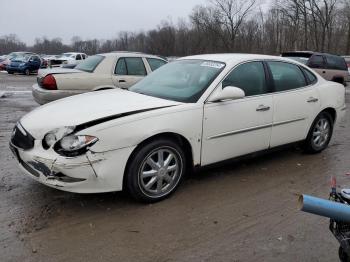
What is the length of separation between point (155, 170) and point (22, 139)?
141cm

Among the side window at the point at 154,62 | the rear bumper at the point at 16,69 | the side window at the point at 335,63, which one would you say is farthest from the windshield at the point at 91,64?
the rear bumper at the point at 16,69

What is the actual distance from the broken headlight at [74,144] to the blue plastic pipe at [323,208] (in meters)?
2.20

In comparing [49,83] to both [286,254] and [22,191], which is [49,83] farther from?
[286,254]

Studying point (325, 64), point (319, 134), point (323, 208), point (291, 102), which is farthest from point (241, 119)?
point (325, 64)

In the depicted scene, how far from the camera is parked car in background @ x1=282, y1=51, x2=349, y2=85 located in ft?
54.8

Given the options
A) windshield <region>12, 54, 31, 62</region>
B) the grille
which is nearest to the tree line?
windshield <region>12, 54, 31, 62</region>

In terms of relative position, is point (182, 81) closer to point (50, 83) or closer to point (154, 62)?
point (50, 83)

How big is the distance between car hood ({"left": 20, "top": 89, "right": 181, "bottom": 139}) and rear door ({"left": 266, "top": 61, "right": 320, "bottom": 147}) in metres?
1.64

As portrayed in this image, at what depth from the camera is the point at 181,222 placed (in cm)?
399

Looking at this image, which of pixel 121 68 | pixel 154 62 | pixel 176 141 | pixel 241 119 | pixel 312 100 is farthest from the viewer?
pixel 154 62

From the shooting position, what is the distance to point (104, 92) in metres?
5.33

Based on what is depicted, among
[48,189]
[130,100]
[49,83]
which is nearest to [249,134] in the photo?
[130,100]

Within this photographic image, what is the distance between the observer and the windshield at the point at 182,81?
4852 millimetres

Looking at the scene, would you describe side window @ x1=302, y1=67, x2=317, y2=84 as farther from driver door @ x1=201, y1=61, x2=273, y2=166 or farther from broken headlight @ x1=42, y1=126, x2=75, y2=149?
broken headlight @ x1=42, y1=126, x2=75, y2=149
